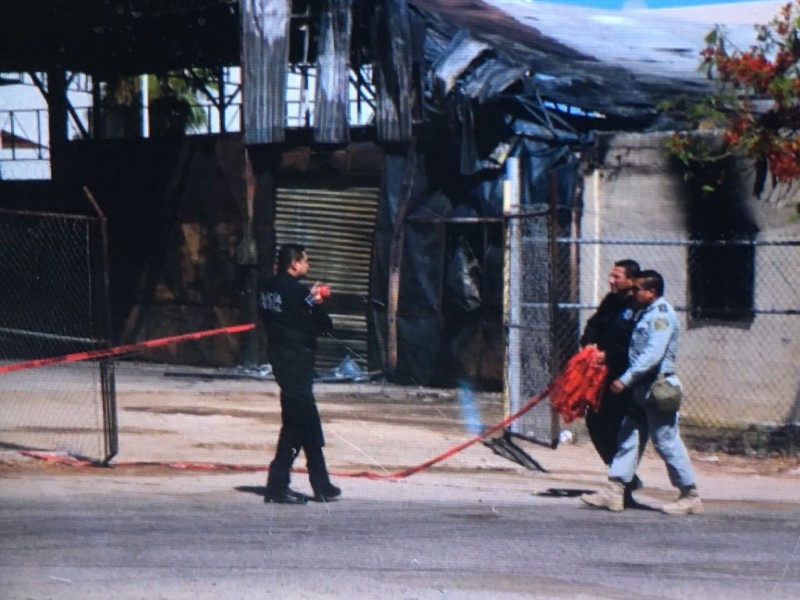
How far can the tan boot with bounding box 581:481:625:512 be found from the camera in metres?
7.59

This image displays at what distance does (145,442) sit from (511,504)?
108 inches

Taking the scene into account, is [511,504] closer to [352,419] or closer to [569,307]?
A: [352,419]

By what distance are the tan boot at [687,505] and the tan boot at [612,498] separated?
0.29 metres

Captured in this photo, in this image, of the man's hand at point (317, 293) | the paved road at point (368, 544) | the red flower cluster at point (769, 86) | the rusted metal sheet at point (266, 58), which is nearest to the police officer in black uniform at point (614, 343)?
the paved road at point (368, 544)

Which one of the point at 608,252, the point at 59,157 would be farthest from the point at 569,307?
the point at 59,157

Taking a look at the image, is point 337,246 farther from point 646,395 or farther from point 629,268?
point 646,395

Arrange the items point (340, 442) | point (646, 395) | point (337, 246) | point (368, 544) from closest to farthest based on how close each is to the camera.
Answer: point (368, 544), point (646, 395), point (340, 442), point (337, 246)

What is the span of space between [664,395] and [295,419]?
2.21m

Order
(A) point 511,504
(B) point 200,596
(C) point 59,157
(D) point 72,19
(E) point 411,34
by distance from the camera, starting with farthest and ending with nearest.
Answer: (E) point 411,34 < (C) point 59,157 < (A) point 511,504 < (D) point 72,19 < (B) point 200,596

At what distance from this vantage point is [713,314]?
33.1ft

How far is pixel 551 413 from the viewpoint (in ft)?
29.5

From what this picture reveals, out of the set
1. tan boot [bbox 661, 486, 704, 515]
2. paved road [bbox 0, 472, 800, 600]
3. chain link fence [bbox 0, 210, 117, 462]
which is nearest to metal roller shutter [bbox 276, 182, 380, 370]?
paved road [bbox 0, 472, 800, 600]

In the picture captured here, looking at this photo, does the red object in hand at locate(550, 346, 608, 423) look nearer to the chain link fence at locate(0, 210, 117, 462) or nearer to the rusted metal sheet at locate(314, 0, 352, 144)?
the rusted metal sheet at locate(314, 0, 352, 144)

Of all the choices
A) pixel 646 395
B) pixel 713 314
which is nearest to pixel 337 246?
pixel 646 395
